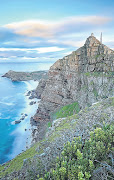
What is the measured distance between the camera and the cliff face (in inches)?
1564

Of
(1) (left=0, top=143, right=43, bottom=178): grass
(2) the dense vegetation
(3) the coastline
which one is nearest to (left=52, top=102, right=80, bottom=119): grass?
(3) the coastline

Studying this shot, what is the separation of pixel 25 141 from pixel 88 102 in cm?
2331

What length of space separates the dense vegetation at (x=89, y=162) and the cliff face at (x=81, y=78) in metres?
30.1

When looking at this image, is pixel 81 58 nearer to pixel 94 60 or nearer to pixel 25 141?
pixel 94 60

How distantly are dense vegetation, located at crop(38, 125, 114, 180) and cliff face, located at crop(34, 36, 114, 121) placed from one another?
98.6 feet

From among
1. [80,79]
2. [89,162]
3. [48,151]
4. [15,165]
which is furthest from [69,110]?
[89,162]

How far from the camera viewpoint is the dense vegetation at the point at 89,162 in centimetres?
626

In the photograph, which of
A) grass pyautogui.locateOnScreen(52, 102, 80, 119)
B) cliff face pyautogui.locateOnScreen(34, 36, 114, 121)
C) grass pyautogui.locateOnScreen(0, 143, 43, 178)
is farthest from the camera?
grass pyautogui.locateOnScreen(52, 102, 80, 119)

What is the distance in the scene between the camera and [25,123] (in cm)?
5266

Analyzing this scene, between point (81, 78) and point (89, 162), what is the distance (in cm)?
4221

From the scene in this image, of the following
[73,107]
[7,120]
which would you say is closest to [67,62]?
[73,107]

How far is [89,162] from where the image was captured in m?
6.66

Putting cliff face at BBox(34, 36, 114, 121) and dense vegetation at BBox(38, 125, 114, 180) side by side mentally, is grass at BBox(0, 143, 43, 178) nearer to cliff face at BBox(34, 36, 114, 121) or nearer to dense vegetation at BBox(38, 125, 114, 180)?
dense vegetation at BBox(38, 125, 114, 180)

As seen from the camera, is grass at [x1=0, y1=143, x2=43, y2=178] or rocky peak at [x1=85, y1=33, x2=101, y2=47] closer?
grass at [x1=0, y1=143, x2=43, y2=178]
